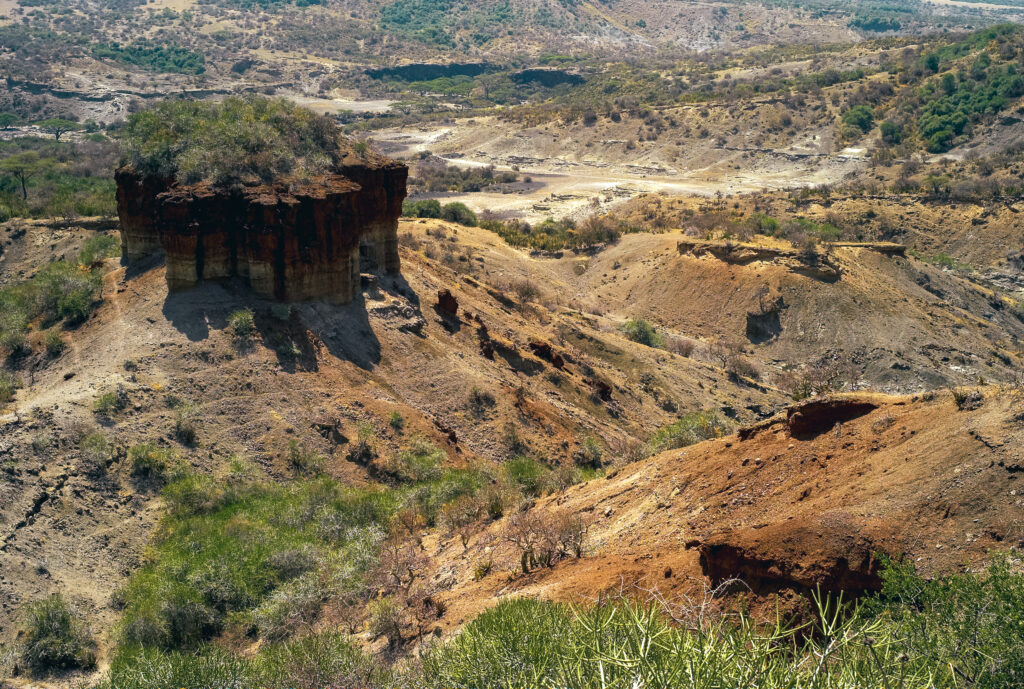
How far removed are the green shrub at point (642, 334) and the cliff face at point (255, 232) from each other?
1333cm

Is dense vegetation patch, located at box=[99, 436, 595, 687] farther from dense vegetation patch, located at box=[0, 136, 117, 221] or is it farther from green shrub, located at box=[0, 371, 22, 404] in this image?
dense vegetation patch, located at box=[0, 136, 117, 221]

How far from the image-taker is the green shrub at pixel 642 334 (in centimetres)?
2994

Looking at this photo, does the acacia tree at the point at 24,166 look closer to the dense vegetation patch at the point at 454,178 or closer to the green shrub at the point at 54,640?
the dense vegetation patch at the point at 454,178

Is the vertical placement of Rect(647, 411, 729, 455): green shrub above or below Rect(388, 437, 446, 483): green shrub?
above

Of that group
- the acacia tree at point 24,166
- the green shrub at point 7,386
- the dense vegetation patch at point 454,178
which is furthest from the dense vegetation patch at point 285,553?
the dense vegetation patch at point 454,178

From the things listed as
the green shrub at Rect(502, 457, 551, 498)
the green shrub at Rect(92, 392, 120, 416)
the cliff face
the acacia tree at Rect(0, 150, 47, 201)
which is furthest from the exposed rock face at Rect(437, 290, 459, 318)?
the acacia tree at Rect(0, 150, 47, 201)

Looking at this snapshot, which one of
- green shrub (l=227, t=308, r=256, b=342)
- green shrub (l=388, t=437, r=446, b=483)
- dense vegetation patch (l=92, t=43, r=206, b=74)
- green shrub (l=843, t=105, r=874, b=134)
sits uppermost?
dense vegetation patch (l=92, t=43, r=206, b=74)

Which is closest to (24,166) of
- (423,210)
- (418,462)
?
(423,210)

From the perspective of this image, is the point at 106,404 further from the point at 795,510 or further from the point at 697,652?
the point at 697,652

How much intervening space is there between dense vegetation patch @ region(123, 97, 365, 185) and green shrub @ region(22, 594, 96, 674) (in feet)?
33.8

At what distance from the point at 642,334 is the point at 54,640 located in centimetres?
2311

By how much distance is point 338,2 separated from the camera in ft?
512

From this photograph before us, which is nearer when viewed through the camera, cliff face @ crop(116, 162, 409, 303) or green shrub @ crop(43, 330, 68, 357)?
green shrub @ crop(43, 330, 68, 357)

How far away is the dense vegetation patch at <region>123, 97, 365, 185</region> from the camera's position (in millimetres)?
18156
